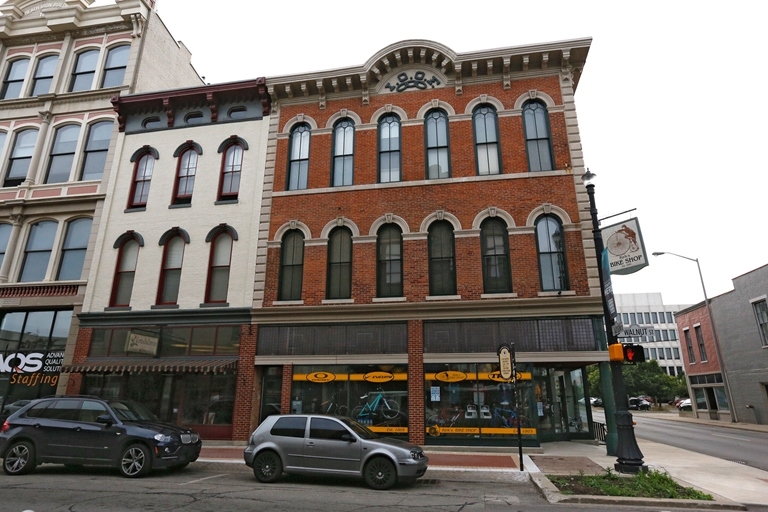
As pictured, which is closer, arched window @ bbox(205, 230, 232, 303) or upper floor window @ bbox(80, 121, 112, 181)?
arched window @ bbox(205, 230, 232, 303)

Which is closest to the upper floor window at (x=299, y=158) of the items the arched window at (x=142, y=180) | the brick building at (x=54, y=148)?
the arched window at (x=142, y=180)

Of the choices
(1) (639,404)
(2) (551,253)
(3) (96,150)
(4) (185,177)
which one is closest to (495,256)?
(2) (551,253)

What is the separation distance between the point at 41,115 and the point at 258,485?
20084 millimetres

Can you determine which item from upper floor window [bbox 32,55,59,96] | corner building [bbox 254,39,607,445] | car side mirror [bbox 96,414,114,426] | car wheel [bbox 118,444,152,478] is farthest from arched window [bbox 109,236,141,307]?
upper floor window [bbox 32,55,59,96]

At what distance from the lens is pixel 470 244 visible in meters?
15.9

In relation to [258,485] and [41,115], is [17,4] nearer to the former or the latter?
[41,115]

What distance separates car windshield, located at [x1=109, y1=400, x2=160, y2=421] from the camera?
10.7 metres

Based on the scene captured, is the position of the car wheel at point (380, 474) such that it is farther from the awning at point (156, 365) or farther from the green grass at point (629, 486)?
the awning at point (156, 365)

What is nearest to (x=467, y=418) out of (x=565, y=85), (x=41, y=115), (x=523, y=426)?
(x=523, y=426)

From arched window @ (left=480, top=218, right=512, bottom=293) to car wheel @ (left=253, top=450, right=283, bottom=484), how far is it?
8.47 metres

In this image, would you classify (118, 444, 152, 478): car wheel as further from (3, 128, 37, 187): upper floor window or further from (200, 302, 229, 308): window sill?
(3, 128, 37, 187): upper floor window

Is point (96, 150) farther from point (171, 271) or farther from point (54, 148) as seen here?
point (171, 271)

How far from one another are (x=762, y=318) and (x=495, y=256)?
76.0 ft

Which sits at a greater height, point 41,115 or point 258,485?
point 41,115
